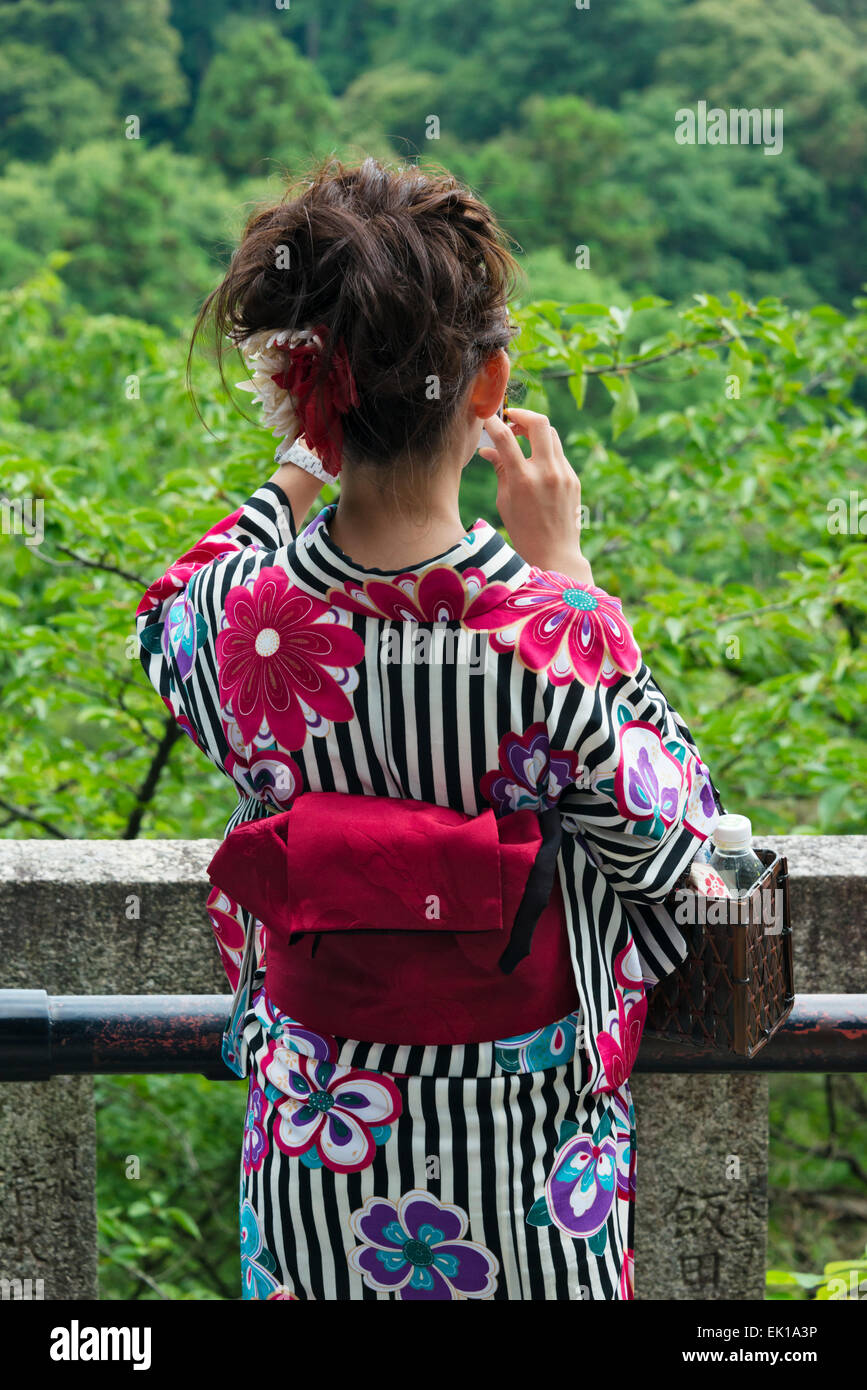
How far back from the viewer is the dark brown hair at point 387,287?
45.5 inches

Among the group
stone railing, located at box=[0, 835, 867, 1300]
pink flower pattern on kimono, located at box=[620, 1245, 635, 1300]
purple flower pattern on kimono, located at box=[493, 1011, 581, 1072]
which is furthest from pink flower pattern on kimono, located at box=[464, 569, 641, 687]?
stone railing, located at box=[0, 835, 867, 1300]

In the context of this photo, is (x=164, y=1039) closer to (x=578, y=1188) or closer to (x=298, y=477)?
(x=578, y=1188)

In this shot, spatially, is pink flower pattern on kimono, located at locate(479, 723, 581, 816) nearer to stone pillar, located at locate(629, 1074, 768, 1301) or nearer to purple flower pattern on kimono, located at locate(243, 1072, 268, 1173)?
purple flower pattern on kimono, located at locate(243, 1072, 268, 1173)

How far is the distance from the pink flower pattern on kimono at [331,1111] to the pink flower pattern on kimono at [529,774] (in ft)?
0.98

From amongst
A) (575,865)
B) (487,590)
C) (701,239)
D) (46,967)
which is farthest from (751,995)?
(701,239)

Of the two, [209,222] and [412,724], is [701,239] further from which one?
[412,724]

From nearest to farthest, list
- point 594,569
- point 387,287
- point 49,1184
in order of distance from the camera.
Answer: point 387,287 → point 49,1184 → point 594,569

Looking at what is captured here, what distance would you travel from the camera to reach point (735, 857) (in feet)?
4.23

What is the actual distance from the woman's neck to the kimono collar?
1cm

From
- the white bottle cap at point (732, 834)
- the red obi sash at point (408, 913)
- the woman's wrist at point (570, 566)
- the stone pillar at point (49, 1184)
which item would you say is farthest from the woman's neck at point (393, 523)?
the stone pillar at point (49, 1184)

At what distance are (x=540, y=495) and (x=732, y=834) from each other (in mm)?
387

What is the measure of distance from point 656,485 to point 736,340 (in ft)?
1.61

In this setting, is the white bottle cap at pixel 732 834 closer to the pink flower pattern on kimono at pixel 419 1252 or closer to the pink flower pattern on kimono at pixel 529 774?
the pink flower pattern on kimono at pixel 529 774

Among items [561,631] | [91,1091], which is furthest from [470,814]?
[91,1091]
